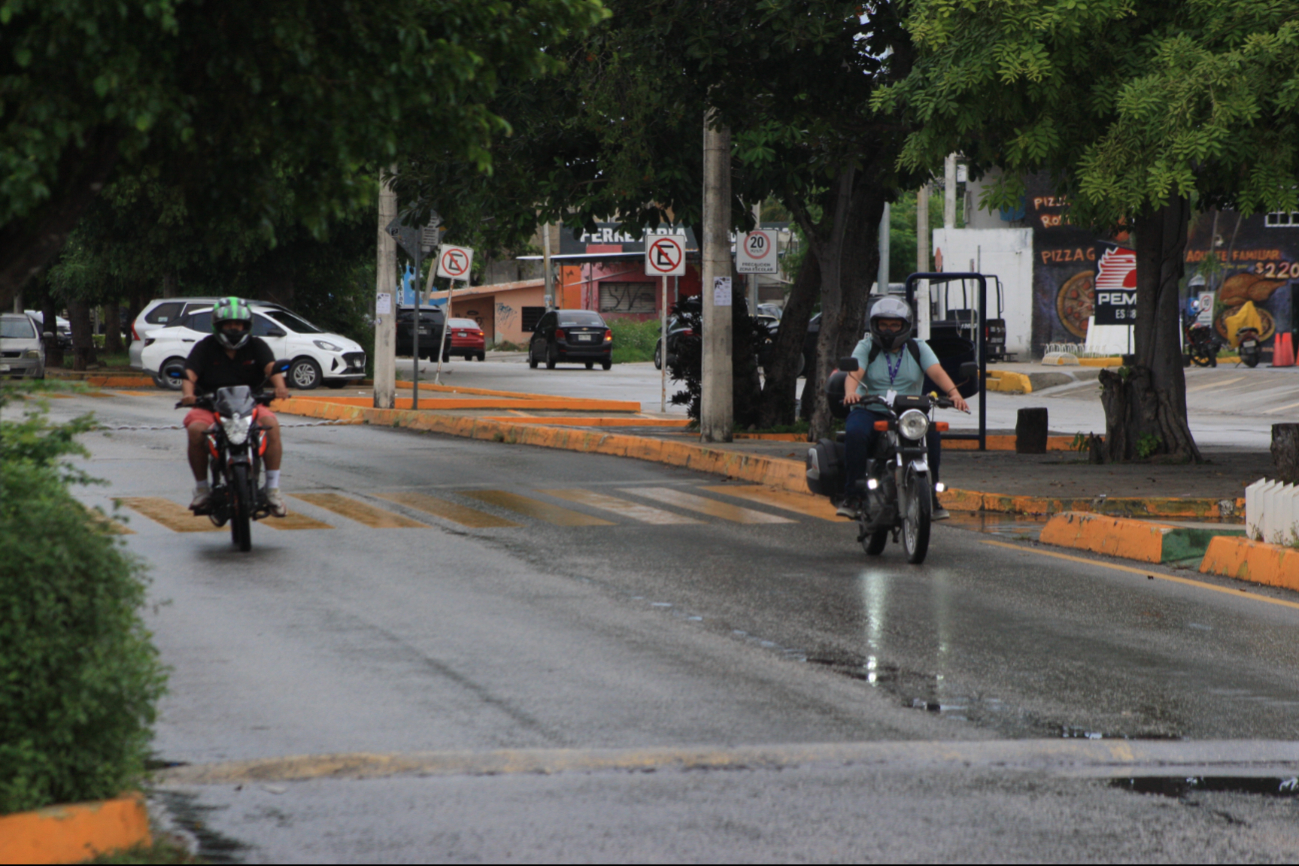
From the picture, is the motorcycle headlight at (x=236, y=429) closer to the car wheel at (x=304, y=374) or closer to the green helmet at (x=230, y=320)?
the green helmet at (x=230, y=320)

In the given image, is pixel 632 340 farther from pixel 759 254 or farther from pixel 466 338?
pixel 759 254

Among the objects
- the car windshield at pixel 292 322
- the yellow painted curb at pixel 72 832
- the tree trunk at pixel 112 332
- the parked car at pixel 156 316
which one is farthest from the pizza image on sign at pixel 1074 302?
the yellow painted curb at pixel 72 832

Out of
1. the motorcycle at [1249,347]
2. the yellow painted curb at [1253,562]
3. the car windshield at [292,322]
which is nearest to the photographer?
the yellow painted curb at [1253,562]

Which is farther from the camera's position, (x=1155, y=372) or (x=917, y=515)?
(x=1155, y=372)

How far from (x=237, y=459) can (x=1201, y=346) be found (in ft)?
116

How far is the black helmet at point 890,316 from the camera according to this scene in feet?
37.0

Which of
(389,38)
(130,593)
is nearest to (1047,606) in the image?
(389,38)

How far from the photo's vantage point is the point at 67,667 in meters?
4.50

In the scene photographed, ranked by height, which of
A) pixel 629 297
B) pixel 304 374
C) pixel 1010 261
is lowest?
pixel 304 374

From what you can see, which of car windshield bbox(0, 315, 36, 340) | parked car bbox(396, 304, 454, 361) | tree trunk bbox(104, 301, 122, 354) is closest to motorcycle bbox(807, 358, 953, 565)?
car windshield bbox(0, 315, 36, 340)

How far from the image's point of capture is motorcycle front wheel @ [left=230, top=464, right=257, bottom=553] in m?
10.9

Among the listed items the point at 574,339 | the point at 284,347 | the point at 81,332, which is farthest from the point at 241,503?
the point at 574,339

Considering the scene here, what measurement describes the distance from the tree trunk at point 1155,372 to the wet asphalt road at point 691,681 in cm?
529

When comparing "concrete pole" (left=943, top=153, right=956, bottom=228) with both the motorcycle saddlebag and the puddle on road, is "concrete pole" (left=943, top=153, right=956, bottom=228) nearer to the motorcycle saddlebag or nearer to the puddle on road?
the motorcycle saddlebag
